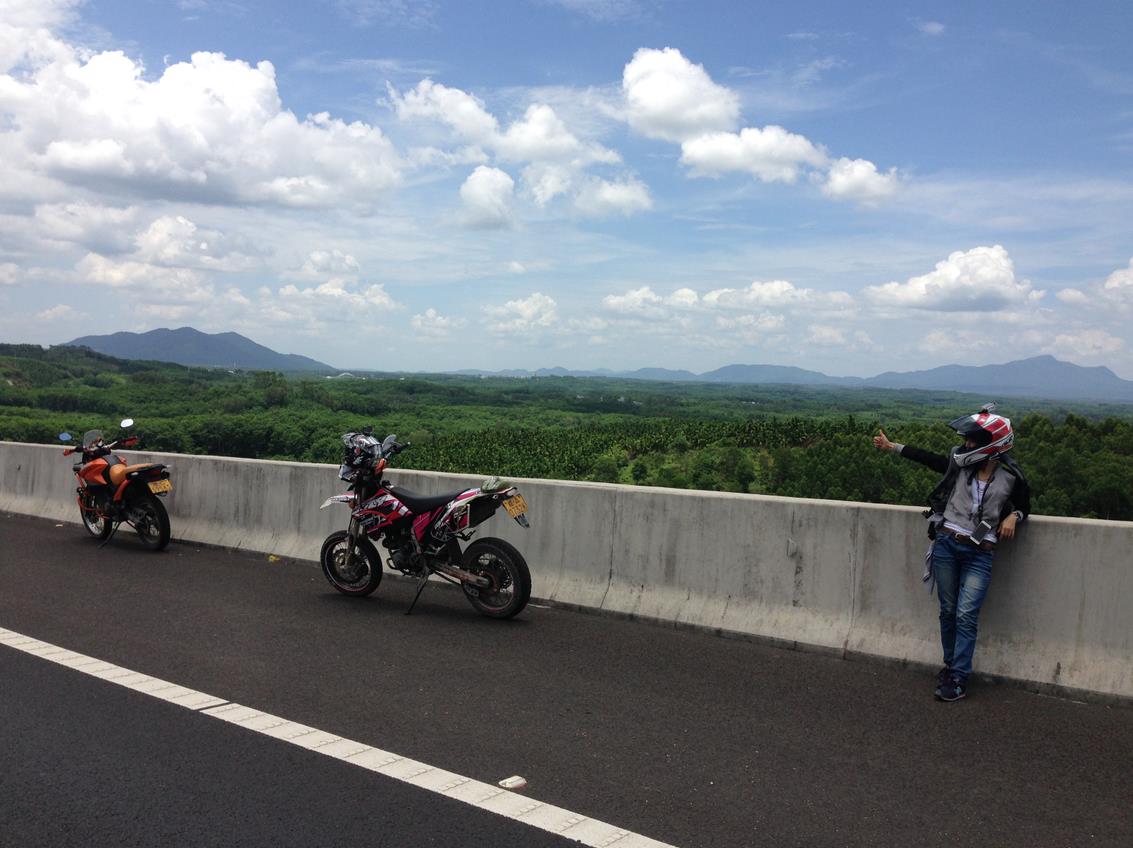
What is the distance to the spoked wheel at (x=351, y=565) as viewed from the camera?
878 centimetres

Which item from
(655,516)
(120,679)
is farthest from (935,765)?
(120,679)

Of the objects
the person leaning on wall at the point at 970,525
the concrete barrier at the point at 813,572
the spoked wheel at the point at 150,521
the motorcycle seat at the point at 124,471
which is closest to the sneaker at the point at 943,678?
the person leaning on wall at the point at 970,525

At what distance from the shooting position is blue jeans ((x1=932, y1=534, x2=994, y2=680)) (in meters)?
Answer: 6.02

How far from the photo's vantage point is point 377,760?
4.81 m

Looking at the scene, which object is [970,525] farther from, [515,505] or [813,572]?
[515,505]

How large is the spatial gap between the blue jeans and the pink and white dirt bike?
120 inches

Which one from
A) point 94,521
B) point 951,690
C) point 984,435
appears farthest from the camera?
point 94,521

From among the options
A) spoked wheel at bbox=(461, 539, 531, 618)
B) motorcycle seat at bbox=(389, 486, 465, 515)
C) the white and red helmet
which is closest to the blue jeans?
the white and red helmet

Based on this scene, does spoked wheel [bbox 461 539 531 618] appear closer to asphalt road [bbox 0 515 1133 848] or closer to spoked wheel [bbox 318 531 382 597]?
asphalt road [bbox 0 515 1133 848]

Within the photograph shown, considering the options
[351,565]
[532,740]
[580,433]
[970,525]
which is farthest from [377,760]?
[580,433]

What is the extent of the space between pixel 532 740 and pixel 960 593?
276 cm

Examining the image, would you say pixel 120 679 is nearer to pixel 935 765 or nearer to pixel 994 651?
pixel 935 765

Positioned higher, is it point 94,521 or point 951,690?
point 951,690

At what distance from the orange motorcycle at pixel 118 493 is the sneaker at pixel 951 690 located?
8571 mm
